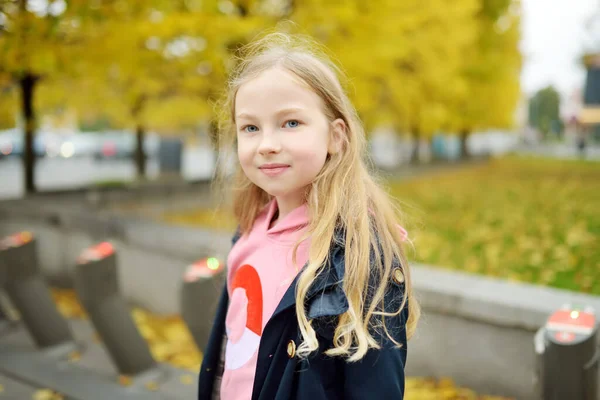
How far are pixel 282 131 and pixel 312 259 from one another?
37 cm

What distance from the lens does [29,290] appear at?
4219mm

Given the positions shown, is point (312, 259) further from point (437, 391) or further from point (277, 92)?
point (437, 391)

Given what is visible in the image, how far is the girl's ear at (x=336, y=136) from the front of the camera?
1628 millimetres

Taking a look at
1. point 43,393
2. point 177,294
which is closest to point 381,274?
point 43,393

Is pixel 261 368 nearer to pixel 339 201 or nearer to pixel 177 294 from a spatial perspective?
pixel 339 201

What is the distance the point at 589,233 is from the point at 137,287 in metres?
5.60

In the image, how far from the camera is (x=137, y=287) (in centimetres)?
541

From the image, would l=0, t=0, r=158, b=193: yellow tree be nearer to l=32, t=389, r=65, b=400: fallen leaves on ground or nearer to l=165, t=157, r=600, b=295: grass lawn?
l=165, t=157, r=600, b=295: grass lawn

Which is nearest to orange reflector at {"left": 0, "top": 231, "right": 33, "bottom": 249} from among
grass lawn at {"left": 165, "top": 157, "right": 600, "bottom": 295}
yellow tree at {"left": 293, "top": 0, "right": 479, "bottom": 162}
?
grass lawn at {"left": 165, "top": 157, "right": 600, "bottom": 295}

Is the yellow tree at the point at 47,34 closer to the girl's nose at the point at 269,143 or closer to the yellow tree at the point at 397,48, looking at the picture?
the yellow tree at the point at 397,48

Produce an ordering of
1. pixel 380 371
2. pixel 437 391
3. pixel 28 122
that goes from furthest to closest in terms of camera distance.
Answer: pixel 28 122
pixel 437 391
pixel 380 371

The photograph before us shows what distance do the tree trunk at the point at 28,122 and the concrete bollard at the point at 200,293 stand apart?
243 inches

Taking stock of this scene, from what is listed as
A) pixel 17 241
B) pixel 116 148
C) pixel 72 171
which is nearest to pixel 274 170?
pixel 17 241

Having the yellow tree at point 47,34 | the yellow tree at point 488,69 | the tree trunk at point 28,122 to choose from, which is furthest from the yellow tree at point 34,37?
the yellow tree at point 488,69
